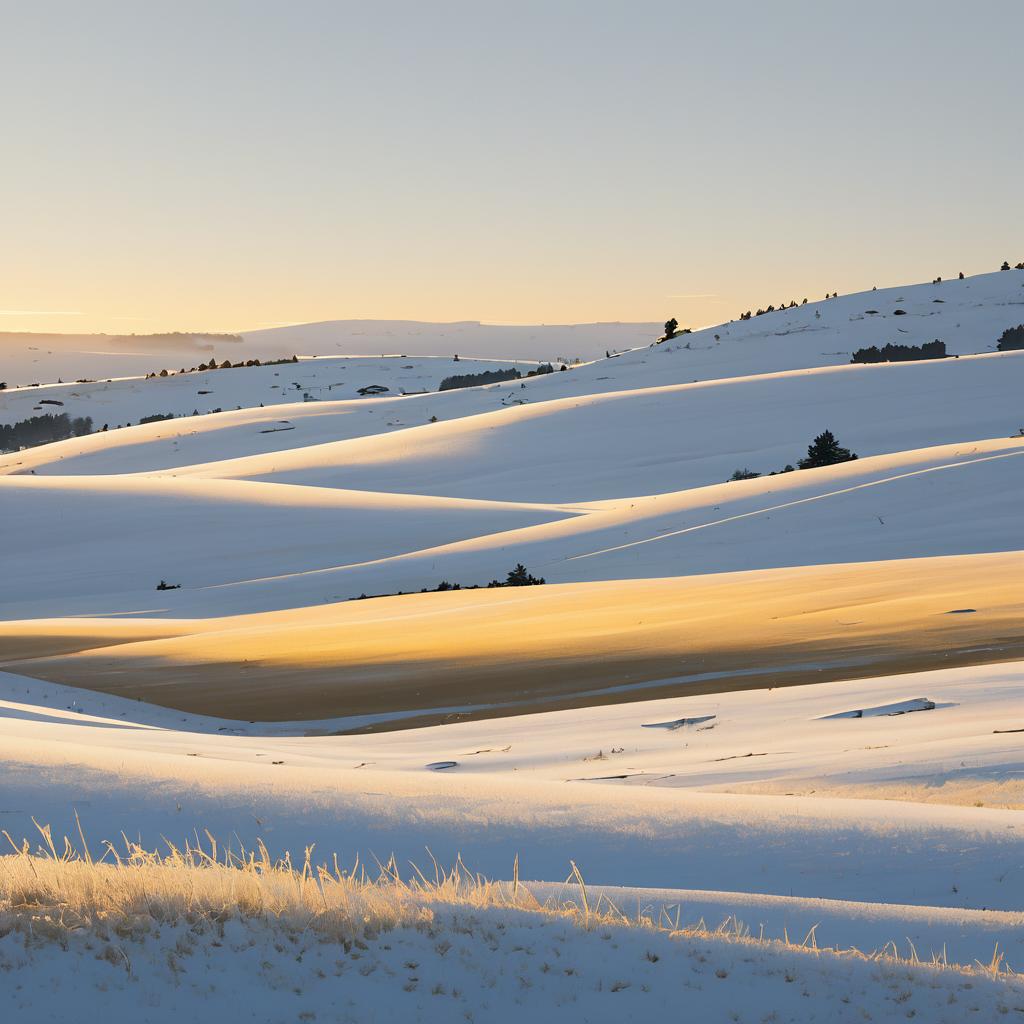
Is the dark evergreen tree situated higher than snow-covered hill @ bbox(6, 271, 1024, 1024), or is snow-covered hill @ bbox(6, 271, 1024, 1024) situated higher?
snow-covered hill @ bbox(6, 271, 1024, 1024)

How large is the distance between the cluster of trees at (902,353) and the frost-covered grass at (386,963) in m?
52.0

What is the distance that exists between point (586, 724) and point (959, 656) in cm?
301

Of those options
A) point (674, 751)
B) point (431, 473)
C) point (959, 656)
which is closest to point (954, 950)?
point (674, 751)

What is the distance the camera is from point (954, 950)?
3.94 metres

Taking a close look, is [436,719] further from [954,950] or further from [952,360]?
[952,360]

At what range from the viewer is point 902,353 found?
53.7m

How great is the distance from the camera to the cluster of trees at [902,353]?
53.2 metres

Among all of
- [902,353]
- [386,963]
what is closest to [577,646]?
[386,963]

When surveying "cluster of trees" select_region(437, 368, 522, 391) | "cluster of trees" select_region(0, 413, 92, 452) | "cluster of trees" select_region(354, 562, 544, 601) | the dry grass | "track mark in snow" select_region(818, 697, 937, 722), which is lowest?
"cluster of trees" select_region(354, 562, 544, 601)

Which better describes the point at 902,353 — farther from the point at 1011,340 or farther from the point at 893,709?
A: the point at 893,709

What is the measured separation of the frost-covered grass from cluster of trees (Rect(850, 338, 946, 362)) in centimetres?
5202

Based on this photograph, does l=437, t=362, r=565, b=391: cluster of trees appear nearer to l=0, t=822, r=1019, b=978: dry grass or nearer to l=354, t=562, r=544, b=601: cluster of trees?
l=354, t=562, r=544, b=601: cluster of trees

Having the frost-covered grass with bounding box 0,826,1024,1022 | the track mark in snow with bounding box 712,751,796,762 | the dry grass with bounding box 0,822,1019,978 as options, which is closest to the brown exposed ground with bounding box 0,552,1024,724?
the track mark in snow with bounding box 712,751,796,762

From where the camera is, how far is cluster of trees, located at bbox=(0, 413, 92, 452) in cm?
7538
